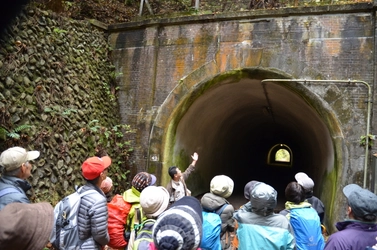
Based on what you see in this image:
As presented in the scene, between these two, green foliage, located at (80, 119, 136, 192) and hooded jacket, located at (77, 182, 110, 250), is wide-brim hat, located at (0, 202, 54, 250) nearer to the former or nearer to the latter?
hooded jacket, located at (77, 182, 110, 250)

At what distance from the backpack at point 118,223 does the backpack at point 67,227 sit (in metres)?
0.40

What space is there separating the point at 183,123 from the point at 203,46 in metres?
1.87

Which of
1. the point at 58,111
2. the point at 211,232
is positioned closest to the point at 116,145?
the point at 58,111

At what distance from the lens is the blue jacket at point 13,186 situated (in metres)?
2.76

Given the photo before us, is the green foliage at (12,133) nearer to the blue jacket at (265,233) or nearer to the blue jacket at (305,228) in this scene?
the blue jacket at (265,233)

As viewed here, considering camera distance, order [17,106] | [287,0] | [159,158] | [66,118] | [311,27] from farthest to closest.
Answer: [287,0] → [159,158] → [311,27] → [66,118] → [17,106]

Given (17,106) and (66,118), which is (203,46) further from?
(17,106)

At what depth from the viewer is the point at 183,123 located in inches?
310

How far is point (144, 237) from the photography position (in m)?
2.63

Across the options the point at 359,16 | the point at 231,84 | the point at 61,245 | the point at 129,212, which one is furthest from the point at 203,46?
A: the point at 61,245

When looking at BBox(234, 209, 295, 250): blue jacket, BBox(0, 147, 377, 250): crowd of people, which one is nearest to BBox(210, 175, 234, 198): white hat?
BBox(0, 147, 377, 250): crowd of people

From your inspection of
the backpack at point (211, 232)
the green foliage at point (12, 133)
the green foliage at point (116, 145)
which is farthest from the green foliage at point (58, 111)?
the backpack at point (211, 232)

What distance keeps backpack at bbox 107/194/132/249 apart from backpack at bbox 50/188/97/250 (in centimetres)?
40

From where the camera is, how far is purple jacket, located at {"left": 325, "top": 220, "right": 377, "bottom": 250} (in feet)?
7.24
